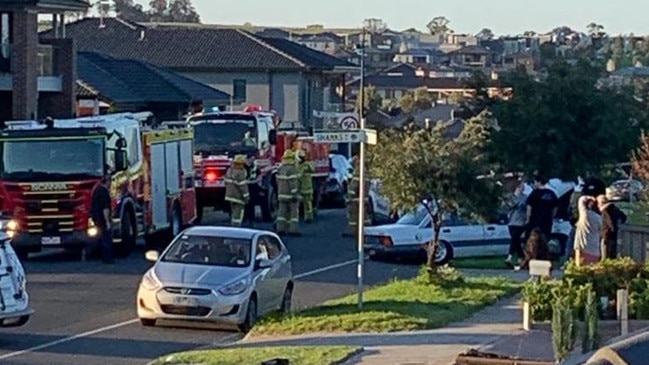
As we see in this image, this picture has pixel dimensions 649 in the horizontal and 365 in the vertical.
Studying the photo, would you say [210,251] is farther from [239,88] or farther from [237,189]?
[239,88]

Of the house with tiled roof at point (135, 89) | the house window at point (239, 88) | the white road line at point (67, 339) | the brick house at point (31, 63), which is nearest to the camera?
the white road line at point (67, 339)

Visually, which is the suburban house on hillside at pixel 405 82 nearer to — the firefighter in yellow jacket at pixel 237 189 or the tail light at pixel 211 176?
the tail light at pixel 211 176

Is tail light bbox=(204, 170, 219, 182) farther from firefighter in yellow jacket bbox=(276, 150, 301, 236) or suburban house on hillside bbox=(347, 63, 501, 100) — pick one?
suburban house on hillside bbox=(347, 63, 501, 100)

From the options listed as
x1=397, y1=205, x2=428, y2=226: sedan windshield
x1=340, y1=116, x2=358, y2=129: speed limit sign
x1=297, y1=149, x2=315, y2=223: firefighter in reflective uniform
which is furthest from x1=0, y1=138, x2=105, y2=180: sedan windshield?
x1=297, y1=149, x2=315, y2=223: firefighter in reflective uniform

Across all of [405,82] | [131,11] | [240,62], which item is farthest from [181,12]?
[240,62]

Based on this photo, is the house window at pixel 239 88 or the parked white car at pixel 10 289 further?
the house window at pixel 239 88

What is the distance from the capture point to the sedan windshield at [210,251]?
2134cm

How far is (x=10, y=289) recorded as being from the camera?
59.4 ft

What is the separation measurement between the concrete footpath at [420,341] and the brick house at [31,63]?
95.5ft

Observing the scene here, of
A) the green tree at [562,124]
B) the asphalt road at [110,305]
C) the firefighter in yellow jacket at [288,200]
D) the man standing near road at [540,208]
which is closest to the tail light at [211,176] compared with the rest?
the firefighter in yellow jacket at [288,200]

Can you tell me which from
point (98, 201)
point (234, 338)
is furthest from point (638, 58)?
point (234, 338)

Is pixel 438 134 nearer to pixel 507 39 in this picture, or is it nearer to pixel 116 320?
pixel 116 320

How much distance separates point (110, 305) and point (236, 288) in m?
3.09

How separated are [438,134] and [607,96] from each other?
1284 centimetres
